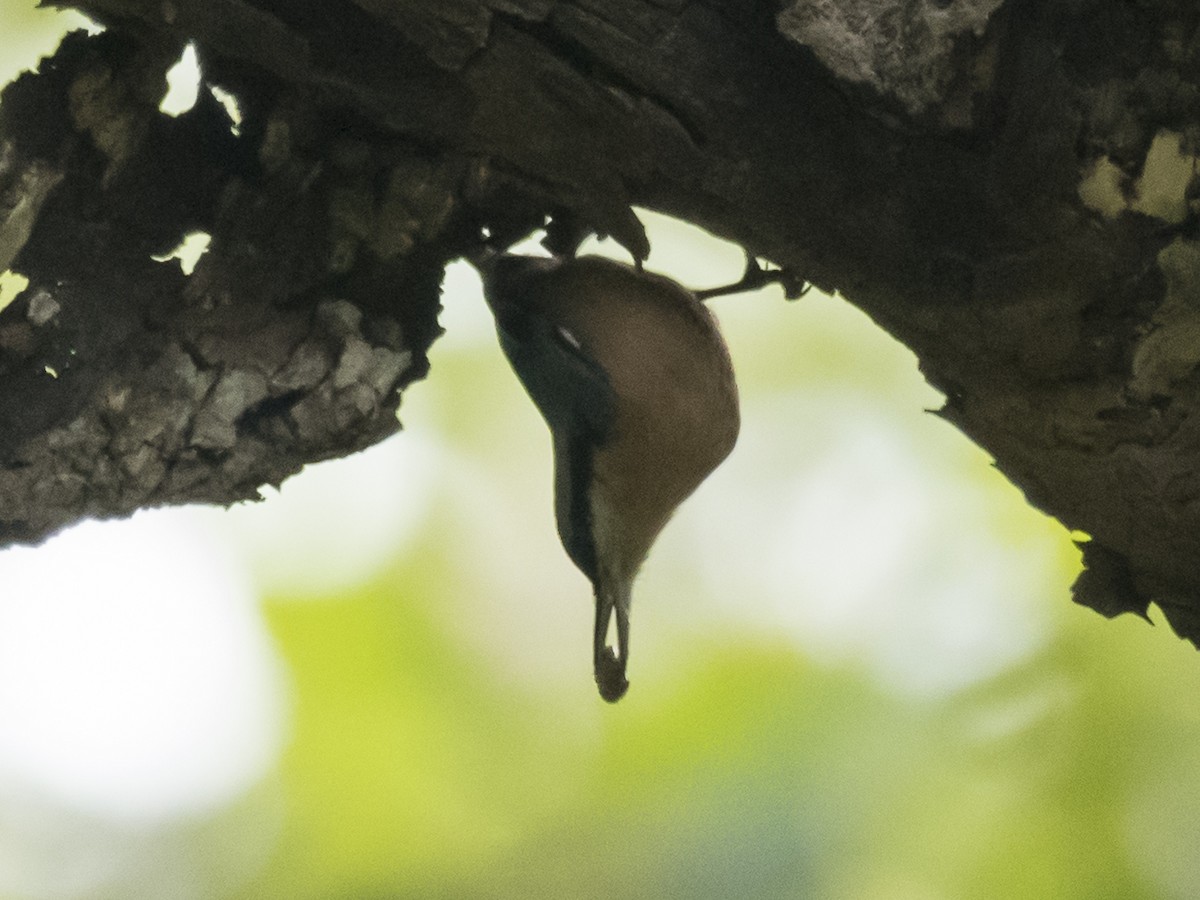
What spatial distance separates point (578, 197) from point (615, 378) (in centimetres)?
53

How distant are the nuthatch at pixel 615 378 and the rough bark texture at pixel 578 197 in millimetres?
375

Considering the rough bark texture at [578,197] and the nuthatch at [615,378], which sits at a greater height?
the rough bark texture at [578,197]

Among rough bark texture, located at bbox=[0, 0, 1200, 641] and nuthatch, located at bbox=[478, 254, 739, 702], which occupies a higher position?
rough bark texture, located at bbox=[0, 0, 1200, 641]

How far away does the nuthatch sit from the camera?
2.25 metres

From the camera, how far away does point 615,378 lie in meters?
2.26

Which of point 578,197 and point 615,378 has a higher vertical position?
point 578,197

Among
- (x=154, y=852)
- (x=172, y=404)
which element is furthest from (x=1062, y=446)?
(x=154, y=852)

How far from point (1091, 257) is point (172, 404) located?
1.34 m

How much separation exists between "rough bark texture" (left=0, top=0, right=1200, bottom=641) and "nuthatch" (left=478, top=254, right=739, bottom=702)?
0.37 metres

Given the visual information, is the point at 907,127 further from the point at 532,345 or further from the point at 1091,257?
the point at 532,345

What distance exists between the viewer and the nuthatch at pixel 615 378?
225 cm

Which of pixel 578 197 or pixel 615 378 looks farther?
pixel 615 378

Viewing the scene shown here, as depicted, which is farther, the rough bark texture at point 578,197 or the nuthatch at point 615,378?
the nuthatch at point 615,378

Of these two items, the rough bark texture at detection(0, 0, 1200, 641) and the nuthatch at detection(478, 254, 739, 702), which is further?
the nuthatch at detection(478, 254, 739, 702)
